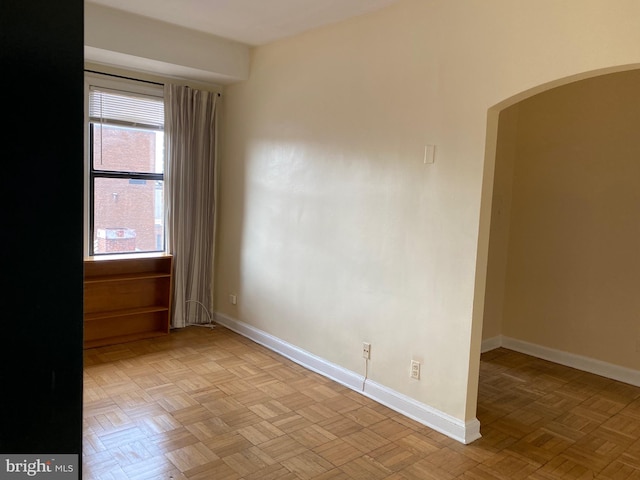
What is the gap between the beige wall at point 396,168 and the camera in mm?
2555

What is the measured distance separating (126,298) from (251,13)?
9.09 ft

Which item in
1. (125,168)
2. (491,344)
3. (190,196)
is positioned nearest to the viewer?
(125,168)

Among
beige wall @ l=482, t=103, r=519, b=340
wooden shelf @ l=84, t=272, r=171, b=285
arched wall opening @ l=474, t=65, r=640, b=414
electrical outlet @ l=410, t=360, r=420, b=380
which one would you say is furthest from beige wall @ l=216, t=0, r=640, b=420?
beige wall @ l=482, t=103, r=519, b=340

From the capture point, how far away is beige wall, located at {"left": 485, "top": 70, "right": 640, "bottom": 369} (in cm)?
383

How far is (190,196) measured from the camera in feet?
15.6

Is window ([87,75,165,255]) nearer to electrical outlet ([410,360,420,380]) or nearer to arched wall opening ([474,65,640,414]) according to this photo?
electrical outlet ([410,360,420,380])

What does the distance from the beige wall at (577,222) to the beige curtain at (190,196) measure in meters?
2.82

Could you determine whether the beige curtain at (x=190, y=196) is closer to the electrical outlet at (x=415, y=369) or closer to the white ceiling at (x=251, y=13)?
the white ceiling at (x=251, y=13)

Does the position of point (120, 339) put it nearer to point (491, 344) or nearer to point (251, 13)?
point (251, 13)
